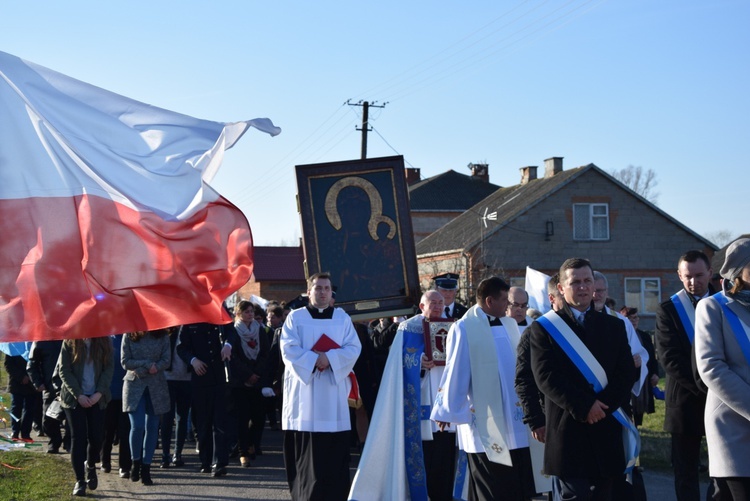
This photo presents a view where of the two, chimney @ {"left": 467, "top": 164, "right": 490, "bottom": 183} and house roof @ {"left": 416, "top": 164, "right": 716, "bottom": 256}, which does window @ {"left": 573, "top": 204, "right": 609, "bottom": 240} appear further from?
chimney @ {"left": 467, "top": 164, "right": 490, "bottom": 183}

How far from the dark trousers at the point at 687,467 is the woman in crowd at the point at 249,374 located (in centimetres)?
636

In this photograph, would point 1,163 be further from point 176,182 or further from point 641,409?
point 641,409

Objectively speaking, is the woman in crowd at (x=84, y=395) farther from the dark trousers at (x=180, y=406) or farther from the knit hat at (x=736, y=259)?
the knit hat at (x=736, y=259)

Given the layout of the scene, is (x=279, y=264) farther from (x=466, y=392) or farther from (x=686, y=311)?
(x=686, y=311)

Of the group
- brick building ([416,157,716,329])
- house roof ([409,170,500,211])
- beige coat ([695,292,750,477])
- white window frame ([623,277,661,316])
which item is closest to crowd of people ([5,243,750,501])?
beige coat ([695,292,750,477])

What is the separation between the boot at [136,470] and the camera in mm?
11328

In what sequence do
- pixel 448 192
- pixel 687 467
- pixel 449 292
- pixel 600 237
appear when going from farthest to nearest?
pixel 448 192
pixel 600 237
pixel 449 292
pixel 687 467

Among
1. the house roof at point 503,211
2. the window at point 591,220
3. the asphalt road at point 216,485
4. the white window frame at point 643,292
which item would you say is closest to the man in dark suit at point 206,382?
the asphalt road at point 216,485

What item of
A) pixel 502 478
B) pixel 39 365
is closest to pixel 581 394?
pixel 502 478

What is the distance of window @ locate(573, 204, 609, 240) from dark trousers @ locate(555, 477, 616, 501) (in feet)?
131

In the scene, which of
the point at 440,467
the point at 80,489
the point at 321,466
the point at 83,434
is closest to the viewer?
the point at 321,466

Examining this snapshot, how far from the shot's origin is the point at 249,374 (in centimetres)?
1313

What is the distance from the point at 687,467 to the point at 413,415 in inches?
105

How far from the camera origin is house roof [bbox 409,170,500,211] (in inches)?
2699
